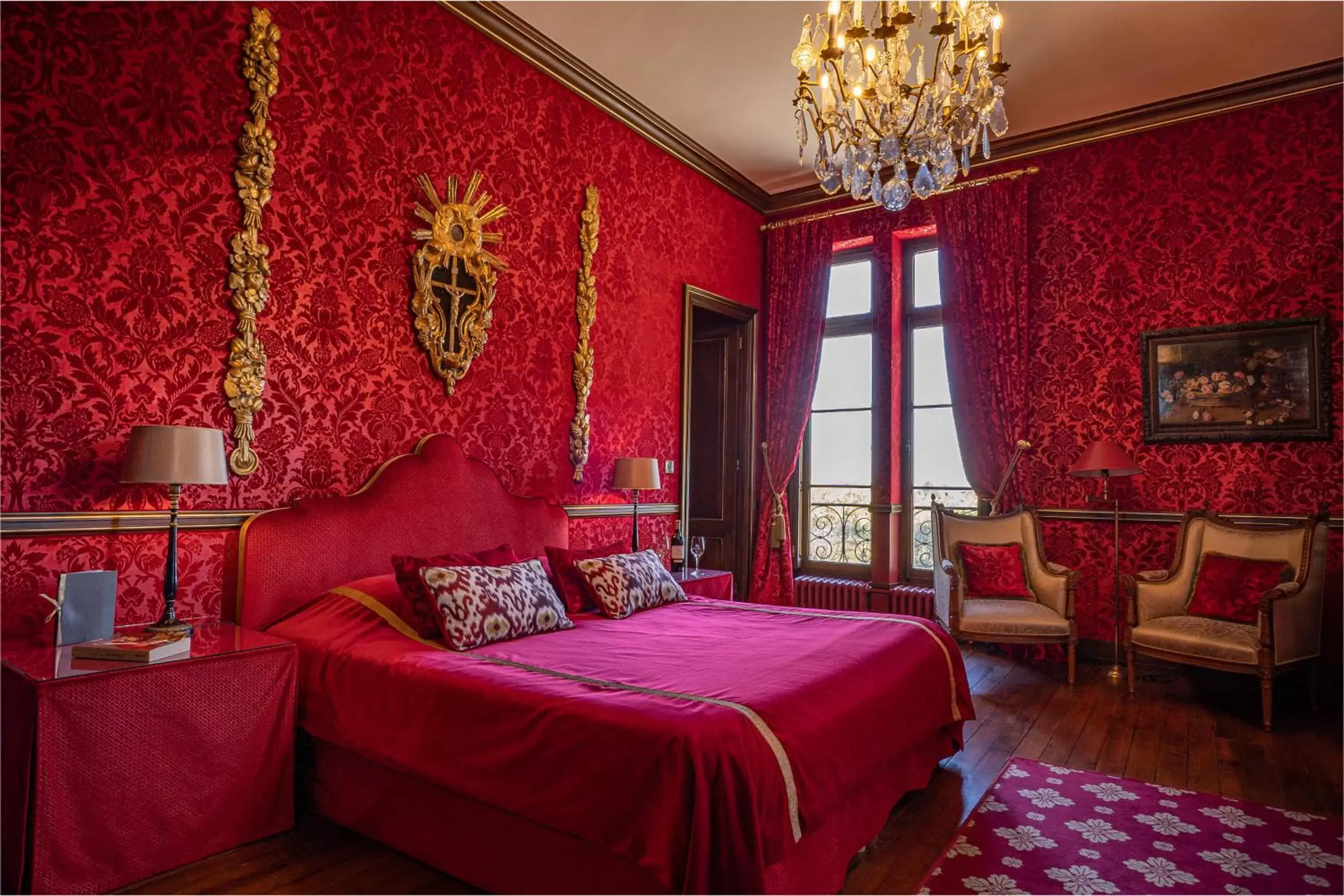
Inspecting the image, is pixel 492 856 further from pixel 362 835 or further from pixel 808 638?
pixel 808 638

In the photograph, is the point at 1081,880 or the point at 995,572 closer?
the point at 1081,880

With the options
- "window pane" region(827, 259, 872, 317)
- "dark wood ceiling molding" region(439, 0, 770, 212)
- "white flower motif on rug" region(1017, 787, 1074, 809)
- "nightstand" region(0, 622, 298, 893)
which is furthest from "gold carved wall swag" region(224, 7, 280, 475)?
"window pane" region(827, 259, 872, 317)

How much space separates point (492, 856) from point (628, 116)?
13.7ft

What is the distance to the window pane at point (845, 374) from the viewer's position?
5992 mm

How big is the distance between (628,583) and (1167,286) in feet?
12.6

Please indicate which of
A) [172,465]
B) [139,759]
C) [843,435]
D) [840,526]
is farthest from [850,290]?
[139,759]

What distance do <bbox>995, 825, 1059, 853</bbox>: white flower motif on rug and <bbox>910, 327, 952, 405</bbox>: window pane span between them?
3558mm

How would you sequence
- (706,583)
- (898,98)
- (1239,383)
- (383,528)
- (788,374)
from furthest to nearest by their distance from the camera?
(788,374)
(706,583)
(1239,383)
(383,528)
(898,98)

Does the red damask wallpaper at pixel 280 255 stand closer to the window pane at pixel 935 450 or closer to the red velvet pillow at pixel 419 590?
the red velvet pillow at pixel 419 590

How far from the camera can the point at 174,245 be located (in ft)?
8.91

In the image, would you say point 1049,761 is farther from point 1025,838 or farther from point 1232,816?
point 1025,838

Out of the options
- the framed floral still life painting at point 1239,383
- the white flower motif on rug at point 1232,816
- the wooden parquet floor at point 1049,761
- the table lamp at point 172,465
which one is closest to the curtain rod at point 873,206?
the framed floral still life painting at point 1239,383

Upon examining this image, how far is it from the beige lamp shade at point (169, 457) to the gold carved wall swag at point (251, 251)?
0.43 meters

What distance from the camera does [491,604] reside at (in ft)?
9.23
